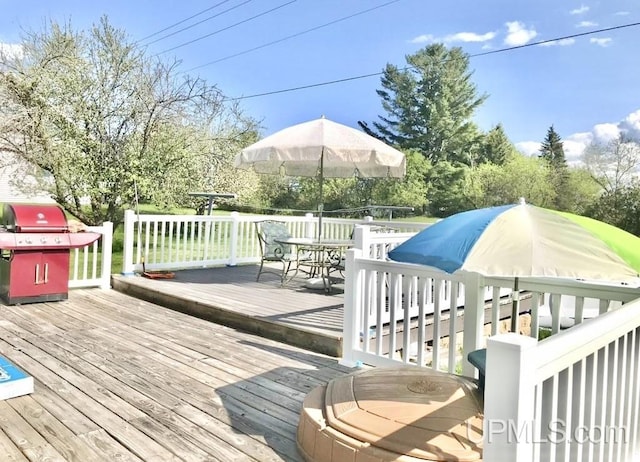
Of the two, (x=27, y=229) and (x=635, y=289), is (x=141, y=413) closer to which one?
(x=635, y=289)

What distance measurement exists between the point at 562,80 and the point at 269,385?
3096 cm

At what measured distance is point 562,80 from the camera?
28281 mm

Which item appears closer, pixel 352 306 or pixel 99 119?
A: pixel 352 306

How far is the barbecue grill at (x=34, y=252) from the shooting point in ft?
16.1

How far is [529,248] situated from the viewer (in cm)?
184

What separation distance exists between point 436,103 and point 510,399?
27.9 metres

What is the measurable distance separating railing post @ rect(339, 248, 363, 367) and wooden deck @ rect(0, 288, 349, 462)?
15cm

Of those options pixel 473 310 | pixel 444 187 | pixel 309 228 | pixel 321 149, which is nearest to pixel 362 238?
pixel 321 149

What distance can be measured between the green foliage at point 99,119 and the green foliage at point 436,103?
18717mm

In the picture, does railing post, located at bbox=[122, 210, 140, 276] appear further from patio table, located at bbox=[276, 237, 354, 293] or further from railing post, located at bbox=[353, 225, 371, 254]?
railing post, located at bbox=[353, 225, 371, 254]

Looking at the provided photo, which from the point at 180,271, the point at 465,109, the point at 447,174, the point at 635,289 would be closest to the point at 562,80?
the point at 465,109

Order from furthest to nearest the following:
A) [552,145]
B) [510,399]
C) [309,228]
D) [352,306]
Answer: [552,145], [309,228], [352,306], [510,399]

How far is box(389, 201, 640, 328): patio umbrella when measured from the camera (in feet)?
5.95

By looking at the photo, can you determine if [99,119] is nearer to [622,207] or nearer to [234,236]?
[234,236]
